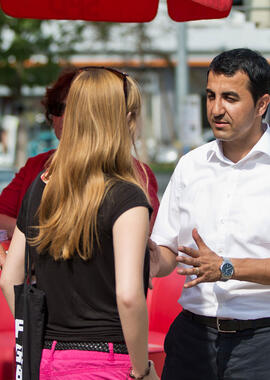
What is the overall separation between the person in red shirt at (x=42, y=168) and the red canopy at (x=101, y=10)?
1.02 ft

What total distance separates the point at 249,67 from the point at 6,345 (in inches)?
89.4

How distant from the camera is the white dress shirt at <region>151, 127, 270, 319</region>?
2494 mm

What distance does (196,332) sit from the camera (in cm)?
258

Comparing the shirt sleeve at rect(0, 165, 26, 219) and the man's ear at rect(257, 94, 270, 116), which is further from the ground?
the man's ear at rect(257, 94, 270, 116)

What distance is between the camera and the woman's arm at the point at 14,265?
2281mm

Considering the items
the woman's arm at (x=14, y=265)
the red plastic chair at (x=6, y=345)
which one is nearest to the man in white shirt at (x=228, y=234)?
the woman's arm at (x=14, y=265)

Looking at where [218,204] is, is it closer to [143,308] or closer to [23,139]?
[143,308]

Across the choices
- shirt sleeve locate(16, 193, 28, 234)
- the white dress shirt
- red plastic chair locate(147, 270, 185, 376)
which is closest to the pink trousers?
shirt sleeve locate(16, 193, 28, 234)

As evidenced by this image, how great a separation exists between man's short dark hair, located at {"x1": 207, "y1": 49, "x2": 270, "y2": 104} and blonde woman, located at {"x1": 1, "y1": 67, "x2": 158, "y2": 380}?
1.84ft

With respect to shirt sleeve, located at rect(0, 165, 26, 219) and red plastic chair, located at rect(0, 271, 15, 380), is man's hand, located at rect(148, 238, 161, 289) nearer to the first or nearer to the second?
shirt sleeve, located at rect(0, 165, 26, 219)

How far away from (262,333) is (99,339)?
2.26 feet

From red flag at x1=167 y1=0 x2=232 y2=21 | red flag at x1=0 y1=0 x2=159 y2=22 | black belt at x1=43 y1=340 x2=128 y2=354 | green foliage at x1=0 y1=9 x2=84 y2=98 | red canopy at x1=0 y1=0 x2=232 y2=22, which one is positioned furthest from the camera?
green foliage at x1=0 y1=9 x2=84 y2=98

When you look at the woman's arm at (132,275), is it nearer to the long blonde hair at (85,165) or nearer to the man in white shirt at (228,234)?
the long blonde hair at (85,165)

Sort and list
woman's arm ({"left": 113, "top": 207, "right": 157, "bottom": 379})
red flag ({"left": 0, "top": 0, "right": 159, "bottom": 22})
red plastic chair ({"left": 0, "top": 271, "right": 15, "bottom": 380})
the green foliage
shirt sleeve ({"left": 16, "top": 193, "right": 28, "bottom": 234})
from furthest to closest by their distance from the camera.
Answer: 1. the green foliage
2. red plastic chair ({"left": 0, "top": 271, "right": 15, "bottom": 380})
3. red flag ({"left": 0, "top": 0, "right": 159, "bottom": 22})
4. shirt sleeve ({"left": 16, "top": 193, "right": 28, "bottom": 234})
5. woman's arm ({"left": 113, "top": 207, "right": 157, "bottom": 379})
